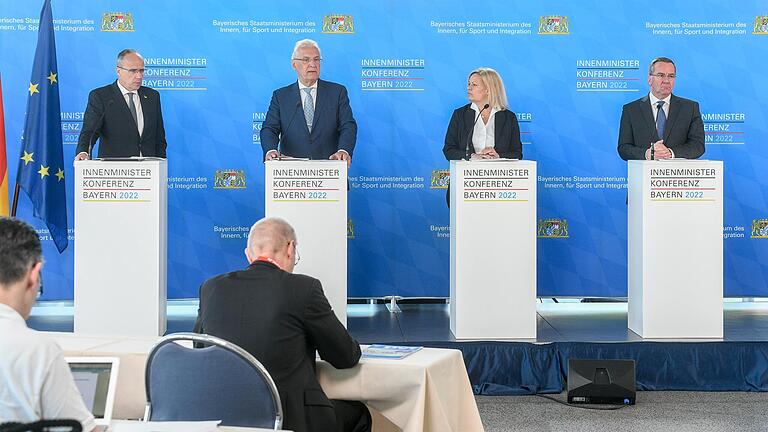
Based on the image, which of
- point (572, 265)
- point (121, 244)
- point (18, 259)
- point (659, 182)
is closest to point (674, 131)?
point (659, 182)

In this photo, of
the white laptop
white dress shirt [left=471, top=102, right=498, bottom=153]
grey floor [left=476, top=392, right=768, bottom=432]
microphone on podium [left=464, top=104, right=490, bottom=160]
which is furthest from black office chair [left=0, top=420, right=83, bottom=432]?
white dress shirt [left=471, top=102, right=498, bottom=153]

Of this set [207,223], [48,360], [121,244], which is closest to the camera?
[48,360]

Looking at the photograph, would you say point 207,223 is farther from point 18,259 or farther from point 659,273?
point 18,259

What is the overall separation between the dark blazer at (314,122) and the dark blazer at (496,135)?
0.64 m

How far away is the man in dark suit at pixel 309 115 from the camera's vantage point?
697cm

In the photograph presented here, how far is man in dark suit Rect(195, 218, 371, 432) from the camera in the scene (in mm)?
3619

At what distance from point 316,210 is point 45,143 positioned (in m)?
2.18

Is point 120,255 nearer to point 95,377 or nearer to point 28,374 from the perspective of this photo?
point 95,377

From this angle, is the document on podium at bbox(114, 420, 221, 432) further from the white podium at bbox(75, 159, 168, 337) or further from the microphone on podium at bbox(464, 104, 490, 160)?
the microphone on podium at bbox(464, 104, 490, 160)

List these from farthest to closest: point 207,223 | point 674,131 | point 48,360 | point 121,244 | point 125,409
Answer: point 207,223, point 674,131, point 121,244, point 125,409, point 48,360

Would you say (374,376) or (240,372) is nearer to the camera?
(240,372)

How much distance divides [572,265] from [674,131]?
1881 mm

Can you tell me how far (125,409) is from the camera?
3643mm

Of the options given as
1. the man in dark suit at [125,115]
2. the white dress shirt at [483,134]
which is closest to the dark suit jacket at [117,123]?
the man in dark suit at [125,115]
